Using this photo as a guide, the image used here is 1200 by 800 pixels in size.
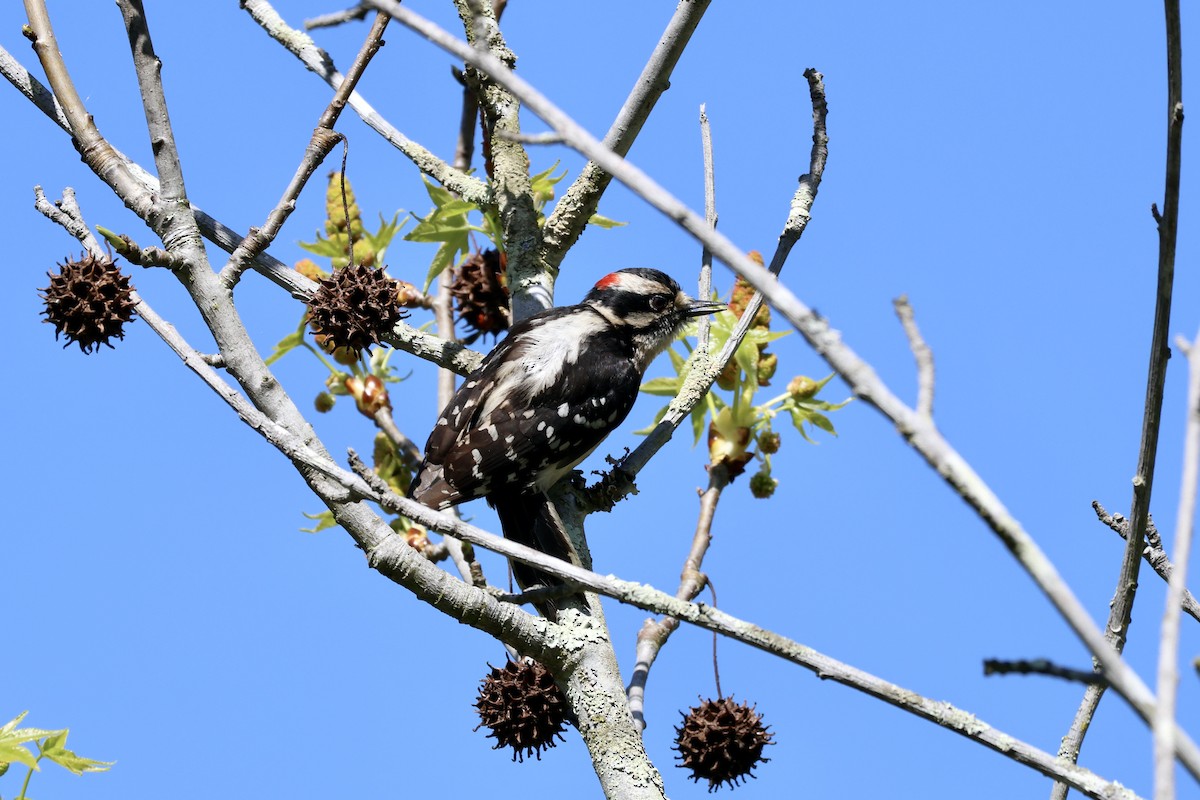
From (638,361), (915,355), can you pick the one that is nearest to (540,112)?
(915,355)

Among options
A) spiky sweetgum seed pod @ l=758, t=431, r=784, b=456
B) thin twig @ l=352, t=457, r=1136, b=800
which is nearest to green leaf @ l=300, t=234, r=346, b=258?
spiky sweetgum seed pod @ l=758, t=431, r=784, b=456

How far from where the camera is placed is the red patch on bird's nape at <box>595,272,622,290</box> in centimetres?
514

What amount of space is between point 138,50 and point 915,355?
8.33 feet

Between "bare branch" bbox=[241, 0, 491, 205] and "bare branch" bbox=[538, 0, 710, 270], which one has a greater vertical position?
"bare branch" bbox=[241, 0, 491, 205]

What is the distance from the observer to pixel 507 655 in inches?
143

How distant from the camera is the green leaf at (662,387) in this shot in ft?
14.0

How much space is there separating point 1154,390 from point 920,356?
2.51ft

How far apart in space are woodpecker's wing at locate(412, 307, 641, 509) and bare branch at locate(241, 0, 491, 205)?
0.57 meters

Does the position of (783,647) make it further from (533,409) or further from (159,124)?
(533,409)

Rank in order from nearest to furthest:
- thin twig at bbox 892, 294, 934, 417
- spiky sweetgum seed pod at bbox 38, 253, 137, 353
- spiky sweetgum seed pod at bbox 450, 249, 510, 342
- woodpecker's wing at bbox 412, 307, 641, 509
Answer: thin twig at bbox 892, 294, 934, 417, spiky sweetgum seed pod at bbox 38, 253, 137, 353, woodpecker's wing at bbox 412, 307, 641, 509, spiky sweetgum seed pod at bbox 450, 249, 510, 342

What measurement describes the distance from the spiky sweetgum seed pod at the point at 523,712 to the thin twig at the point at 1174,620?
2.37 meters

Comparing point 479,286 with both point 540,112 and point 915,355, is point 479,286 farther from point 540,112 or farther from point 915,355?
point 915,355

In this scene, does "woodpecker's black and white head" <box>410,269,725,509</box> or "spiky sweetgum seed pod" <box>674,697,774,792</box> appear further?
"woodpecker's black and white head" <box>410,269,725,509</box>

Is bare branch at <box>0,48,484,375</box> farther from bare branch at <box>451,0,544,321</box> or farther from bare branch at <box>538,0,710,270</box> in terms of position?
bare branch at <box>538,0,710,270</box>
